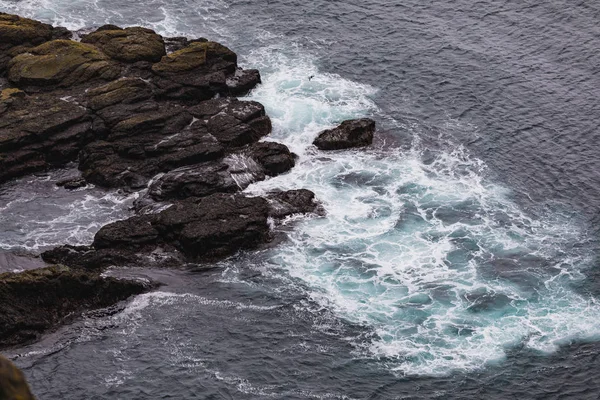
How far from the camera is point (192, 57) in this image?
83.8 metres

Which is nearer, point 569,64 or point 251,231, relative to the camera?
point 251,231

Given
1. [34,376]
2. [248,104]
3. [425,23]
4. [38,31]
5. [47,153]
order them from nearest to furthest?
[34,376] < [47,153] < [248,104] < [38,31] < [425,23]

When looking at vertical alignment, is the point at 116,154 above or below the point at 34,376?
above

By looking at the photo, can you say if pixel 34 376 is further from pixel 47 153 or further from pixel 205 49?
pixel 205 49

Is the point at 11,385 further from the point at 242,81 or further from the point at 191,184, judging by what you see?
the point at 242,81

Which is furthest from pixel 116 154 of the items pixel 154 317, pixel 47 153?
pixel 154 317

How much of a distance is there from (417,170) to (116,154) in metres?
27.1

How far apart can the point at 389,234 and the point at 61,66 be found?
37.0m

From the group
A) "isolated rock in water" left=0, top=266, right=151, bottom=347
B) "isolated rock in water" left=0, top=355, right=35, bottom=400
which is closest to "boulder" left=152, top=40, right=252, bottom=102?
"isolated rock in water" left=0, top=266, right=151, bottom=347

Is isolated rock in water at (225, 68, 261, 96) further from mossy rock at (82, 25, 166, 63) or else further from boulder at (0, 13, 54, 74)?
boulder at (0, 13, 54, 74)

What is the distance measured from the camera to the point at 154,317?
Result: 58.4 metres

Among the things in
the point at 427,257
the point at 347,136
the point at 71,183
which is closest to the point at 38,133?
the point at 71,183

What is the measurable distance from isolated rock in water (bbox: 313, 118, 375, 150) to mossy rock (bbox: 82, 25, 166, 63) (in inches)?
800

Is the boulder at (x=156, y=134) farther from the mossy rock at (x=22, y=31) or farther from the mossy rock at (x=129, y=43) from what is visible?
the mossy rock at (x=22, y=31)
